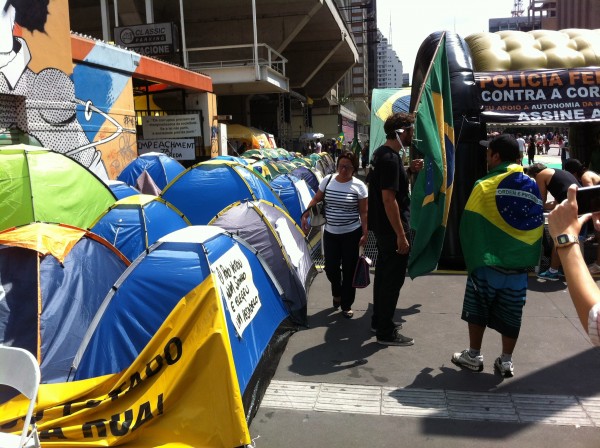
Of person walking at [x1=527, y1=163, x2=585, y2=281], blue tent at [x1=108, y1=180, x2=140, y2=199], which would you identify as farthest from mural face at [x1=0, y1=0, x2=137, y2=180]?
person walking at [x1=527, y1=163, x2=585, y2=281]

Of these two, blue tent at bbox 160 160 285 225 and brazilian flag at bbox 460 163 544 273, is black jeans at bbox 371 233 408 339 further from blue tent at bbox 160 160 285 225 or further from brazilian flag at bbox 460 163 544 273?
blue tent at bbox 160 160 285 225

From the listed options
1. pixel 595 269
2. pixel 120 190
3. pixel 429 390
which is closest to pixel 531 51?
pixel 595 269

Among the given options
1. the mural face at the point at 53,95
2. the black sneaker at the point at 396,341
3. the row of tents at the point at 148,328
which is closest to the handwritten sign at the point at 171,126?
the mural face at the point at 53,95

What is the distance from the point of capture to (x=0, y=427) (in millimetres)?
3096

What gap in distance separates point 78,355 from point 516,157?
3570mm

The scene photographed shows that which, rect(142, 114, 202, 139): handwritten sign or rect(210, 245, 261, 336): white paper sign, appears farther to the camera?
rect(142, 114, 202, 139): handwritten sign

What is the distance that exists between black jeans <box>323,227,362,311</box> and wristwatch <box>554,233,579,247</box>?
12.2ft

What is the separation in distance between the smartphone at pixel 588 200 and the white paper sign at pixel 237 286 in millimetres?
2472

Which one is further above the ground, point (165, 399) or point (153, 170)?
point (153, 170)

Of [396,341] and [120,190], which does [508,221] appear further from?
[120,190]

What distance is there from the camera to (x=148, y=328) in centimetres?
363

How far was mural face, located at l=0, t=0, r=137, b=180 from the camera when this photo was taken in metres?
9.03

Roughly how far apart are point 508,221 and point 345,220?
1.89 meters

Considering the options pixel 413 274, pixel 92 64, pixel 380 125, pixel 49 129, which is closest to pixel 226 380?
pixel 413 274
